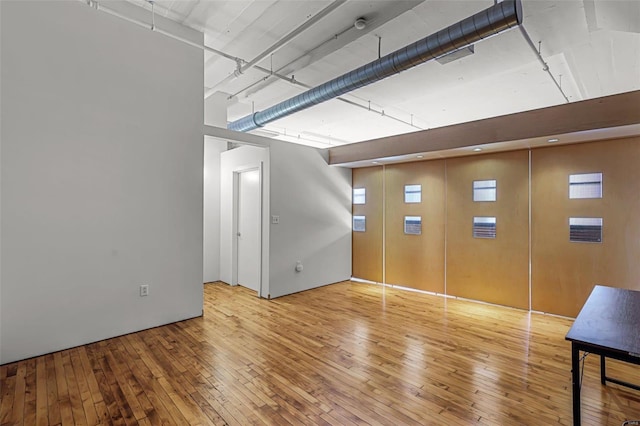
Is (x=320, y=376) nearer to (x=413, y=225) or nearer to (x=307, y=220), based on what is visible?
(x=307, y=220)

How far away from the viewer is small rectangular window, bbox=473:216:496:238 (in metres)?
4.84

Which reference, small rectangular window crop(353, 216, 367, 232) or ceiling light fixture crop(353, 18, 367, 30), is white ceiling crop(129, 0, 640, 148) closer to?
ceiling light fixture crop(353, 18, 367, 30)

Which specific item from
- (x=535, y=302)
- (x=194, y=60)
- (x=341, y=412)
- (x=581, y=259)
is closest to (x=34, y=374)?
(x=341, y=412)

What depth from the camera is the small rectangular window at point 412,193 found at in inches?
220

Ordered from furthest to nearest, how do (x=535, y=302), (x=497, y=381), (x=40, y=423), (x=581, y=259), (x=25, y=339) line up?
(x=535, y=302)
(x=581, y=259)
(x=25, y=339)
(x=497, y=381)
(x=40, y=423)

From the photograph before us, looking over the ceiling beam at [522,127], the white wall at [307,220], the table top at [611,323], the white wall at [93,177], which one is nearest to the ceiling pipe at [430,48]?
the white wall at [307,220]

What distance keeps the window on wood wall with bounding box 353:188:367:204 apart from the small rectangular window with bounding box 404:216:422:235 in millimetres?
993

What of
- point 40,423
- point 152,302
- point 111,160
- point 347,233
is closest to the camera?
point 40,423

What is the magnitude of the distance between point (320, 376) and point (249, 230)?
130 inches

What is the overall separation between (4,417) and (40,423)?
31 cm

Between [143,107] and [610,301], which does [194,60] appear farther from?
[610,301]

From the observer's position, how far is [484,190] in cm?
489

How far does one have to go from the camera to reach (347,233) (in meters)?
6.50

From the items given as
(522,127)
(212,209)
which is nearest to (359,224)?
(212,209)
